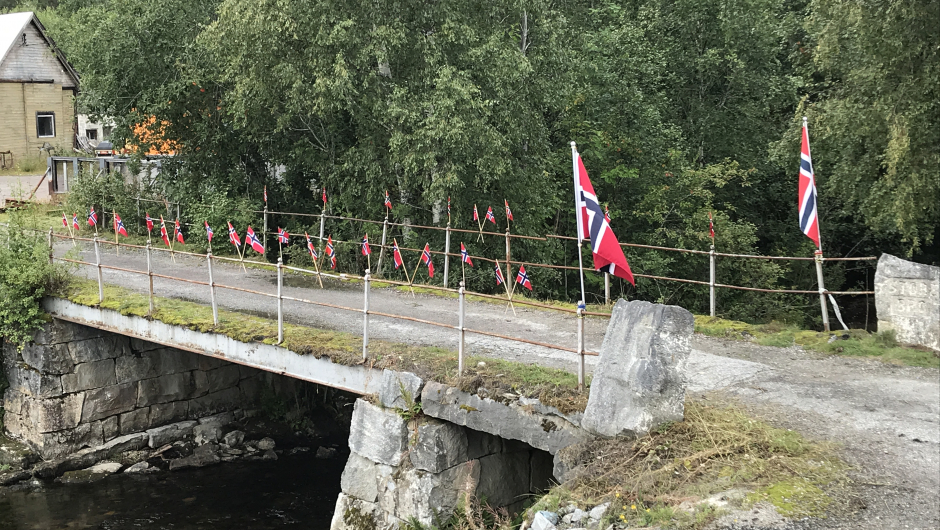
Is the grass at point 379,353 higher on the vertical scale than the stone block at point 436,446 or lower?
higher

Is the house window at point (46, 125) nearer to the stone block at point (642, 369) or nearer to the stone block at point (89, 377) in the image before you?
the stone block at point (89, 377)

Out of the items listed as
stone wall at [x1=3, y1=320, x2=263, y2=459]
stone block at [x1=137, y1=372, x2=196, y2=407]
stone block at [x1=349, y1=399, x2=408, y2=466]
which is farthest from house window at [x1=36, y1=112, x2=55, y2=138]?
stone block at [x1=349, y1=399, x2=408, y2=466]

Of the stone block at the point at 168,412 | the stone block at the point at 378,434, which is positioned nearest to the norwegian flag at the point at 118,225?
the stone block at the point at 168,412

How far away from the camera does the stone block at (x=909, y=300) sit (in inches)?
336

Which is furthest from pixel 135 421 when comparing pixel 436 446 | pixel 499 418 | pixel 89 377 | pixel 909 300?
pixel 909 300

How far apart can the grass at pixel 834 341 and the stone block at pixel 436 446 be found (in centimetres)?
349

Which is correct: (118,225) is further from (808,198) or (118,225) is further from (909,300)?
(909,300)

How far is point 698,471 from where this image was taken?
6660 millimetres

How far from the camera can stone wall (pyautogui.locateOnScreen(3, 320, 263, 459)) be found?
47.9 ft

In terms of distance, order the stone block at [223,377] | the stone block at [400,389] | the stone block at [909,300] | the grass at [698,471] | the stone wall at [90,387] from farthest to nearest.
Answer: the stone block at [223,377]
the stone wall at [90,387]
the stone block at [400,389]
the stone block at [909,300]
the grass at [698,471]

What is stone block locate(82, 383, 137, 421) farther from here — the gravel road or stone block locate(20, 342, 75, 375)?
the gravel road

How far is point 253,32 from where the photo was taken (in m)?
15.1

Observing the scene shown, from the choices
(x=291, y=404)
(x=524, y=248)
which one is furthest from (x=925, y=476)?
(x=291, y=404)

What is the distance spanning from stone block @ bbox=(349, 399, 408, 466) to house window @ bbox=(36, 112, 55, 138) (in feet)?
108
